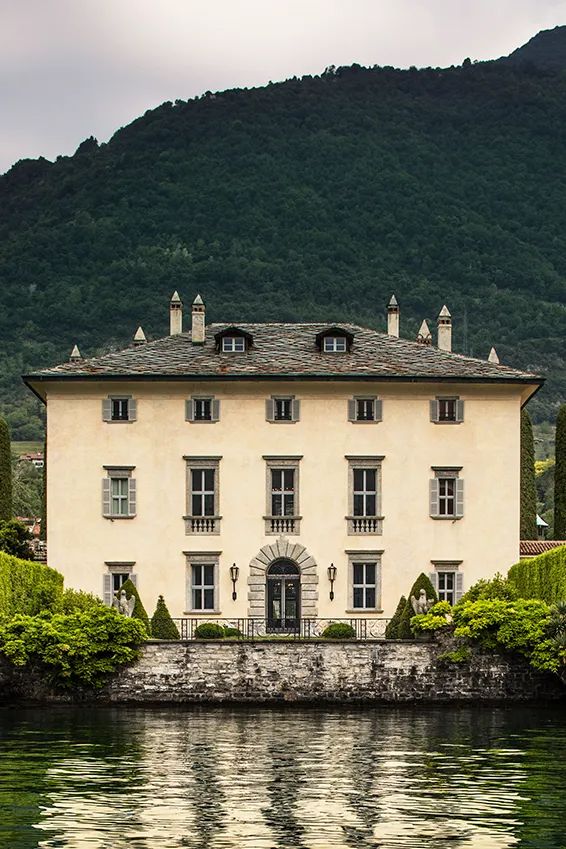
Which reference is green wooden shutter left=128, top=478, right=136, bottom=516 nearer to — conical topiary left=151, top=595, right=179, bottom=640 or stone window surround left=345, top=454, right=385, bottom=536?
conical topiary left=151, top=595, right=179, bottom=640

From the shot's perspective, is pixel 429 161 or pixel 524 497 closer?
pixel 524 497

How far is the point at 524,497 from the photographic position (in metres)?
80.6

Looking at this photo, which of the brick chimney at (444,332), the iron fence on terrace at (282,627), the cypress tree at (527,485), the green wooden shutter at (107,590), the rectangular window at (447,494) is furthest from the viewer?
the cypress tree at (527,485)

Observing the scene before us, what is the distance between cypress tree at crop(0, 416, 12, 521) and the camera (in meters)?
74.8

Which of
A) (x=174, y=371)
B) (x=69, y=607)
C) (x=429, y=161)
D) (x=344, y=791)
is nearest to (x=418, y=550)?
(x=174, y=371)

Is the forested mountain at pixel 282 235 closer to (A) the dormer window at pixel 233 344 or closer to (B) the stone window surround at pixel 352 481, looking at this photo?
(A) the dormer window at pixel 233 344

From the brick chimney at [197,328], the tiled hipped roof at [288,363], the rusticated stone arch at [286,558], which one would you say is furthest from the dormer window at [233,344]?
the rusticated stone arch at [286,558]

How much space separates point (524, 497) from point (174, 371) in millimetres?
18744

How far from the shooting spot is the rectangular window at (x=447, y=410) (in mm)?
69938

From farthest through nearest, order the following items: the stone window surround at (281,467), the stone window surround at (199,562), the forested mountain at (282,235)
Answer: the forested mountain at (282,235), the stone window surround at (281,467), the stone window surround at (199,562)

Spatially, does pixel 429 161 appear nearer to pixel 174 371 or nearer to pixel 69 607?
pixel 174 371

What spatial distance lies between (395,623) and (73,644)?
12397 mm

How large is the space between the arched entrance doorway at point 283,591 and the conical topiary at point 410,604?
4.80 metres

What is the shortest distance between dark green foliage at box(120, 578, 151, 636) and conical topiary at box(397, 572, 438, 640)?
8167 mm
